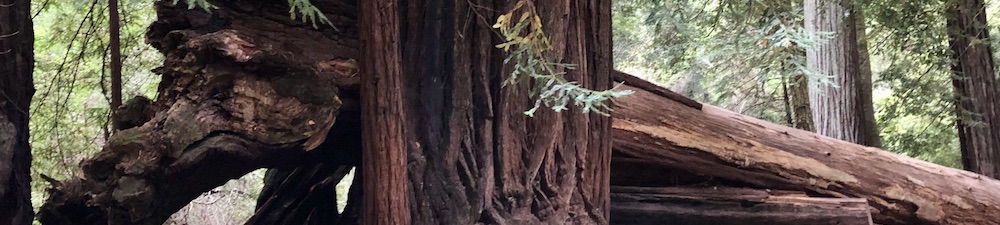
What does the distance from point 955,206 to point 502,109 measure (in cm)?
334

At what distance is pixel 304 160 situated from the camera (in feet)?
10.6

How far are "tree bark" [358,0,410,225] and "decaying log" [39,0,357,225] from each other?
290mm

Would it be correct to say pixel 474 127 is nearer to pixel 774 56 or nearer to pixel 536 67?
pixel 536 67

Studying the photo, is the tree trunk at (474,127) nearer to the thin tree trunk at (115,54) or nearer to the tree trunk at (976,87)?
the thin tree trunk at (115,54)

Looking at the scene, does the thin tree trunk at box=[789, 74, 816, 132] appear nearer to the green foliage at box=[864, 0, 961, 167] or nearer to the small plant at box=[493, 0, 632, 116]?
the green foliage at box=[864, 0, 961, 167]

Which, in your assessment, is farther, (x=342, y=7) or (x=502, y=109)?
(x=342, y=7)

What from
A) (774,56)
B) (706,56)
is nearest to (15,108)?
(774,56)

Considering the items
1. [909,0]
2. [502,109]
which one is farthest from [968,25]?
[502,109]

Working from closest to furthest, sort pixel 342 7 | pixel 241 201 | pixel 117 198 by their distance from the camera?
1. pixel 117 198
2. pixel 342 7
3. pixel 241 201

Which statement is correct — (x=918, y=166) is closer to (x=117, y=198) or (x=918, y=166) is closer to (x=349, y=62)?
(x=349, y=62)

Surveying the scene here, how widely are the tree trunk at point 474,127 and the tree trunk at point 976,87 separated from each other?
4.93 meters

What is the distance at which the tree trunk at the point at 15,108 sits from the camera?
2.89 metres

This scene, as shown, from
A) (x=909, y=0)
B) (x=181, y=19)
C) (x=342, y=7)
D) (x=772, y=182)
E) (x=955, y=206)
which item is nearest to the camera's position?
(x=181, y=19)

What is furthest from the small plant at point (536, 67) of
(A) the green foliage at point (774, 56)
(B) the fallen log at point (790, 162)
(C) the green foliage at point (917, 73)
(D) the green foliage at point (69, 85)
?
(C) the green foliage at point (917, 73)
